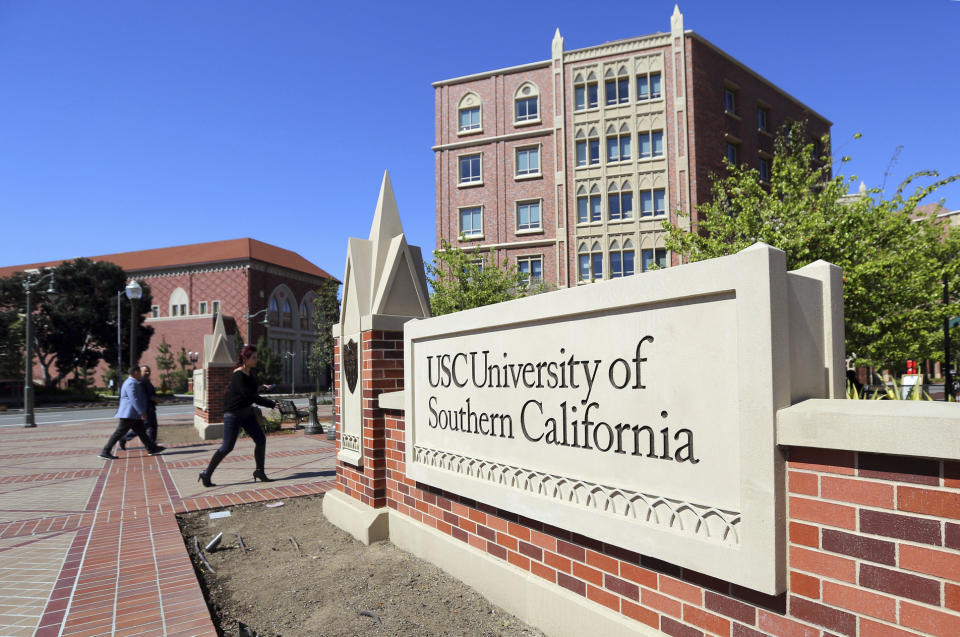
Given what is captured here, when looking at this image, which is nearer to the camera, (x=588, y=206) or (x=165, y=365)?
(x=588, y=206)

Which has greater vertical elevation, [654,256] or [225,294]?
[225,294]

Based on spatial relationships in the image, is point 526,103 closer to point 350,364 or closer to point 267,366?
point 267,366

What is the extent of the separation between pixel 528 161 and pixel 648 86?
786 centimetres

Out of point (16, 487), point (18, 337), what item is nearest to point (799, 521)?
point (16, 487)

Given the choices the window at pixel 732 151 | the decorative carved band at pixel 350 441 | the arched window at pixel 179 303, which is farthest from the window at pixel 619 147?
the arched window at pixel 179 303

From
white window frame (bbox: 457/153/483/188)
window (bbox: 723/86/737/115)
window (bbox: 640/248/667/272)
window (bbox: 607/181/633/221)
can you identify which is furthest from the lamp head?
window (bbox: 723/86/737/115)

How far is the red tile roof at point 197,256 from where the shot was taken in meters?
62.5

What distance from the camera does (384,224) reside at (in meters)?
5.93

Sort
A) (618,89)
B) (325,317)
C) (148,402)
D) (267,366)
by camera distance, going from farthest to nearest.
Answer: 1. (267,366)
2. (325,317)
3. (618,89)
4. (148,402)

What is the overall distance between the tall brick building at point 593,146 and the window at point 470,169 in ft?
0.21

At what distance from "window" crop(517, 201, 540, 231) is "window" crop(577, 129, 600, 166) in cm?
356

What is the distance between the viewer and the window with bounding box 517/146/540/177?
35094 mm

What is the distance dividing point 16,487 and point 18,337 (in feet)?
134

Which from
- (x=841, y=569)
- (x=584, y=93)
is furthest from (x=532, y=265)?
(x=841, y=569)
